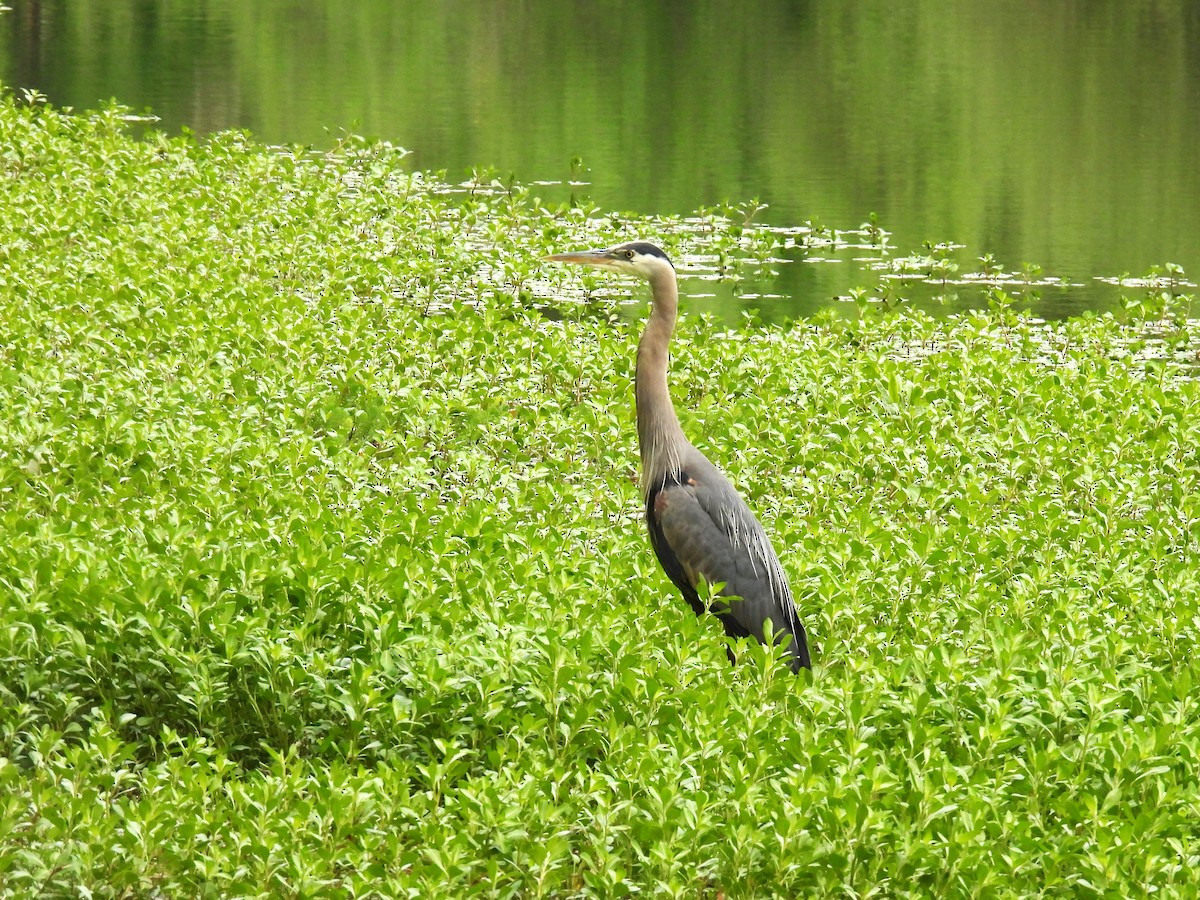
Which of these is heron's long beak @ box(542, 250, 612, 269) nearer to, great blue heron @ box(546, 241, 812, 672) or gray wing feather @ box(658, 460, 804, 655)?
great blue heron @ box(546, 241, 812, 672)

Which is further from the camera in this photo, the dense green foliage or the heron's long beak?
the heron's long beak

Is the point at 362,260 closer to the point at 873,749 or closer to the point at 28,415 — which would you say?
the point at 28,415

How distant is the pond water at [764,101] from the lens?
1727 cm

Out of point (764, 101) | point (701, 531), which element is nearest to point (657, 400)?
point (701, 531)

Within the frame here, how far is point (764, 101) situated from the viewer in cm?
2527

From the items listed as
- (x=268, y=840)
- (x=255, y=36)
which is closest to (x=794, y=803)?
(x=268, y=840)

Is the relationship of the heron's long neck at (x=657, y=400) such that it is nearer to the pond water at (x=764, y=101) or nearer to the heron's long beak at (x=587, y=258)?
the heron's long beak at (x=587, y=258)

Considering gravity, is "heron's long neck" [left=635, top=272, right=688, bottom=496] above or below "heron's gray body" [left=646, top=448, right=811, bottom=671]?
above

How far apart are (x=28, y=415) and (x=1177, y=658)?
535 centimetres

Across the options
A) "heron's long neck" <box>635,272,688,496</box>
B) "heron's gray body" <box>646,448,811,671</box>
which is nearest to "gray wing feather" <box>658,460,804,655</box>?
"heron's gray body" <box>646,448,811,671</box>

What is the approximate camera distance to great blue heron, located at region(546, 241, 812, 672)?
596 centimetres

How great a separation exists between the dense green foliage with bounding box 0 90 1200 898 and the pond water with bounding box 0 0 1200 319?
4.52m

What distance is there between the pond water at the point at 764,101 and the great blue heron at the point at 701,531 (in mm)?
7000

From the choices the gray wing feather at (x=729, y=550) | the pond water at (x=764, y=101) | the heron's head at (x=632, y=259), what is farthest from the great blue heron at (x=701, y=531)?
the pond water at (x=764, y=101)
